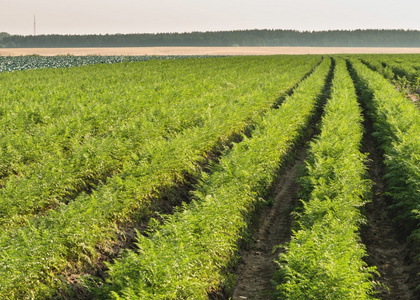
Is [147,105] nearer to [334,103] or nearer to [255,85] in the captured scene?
[334,103]

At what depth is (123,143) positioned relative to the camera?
13023 mm

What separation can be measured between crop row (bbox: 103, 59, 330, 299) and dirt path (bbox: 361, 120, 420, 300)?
7.55 ft

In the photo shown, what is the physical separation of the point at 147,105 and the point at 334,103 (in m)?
6.97

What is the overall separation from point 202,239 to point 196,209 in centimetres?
97

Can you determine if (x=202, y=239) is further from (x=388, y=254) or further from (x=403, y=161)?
(x=403, y=161)

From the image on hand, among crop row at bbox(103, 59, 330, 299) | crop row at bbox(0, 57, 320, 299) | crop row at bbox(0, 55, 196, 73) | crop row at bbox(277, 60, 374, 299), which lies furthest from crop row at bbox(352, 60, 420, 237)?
crop row at bbox(0, 55, 196, 73)

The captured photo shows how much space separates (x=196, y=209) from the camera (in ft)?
28.1

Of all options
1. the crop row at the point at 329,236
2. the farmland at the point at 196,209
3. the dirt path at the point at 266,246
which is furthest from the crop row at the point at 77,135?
the crop row at the point at 329,236

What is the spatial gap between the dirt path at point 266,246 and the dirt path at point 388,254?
1.56 m

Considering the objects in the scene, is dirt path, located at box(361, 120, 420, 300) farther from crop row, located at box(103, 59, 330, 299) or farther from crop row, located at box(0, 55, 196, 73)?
crop row, located at box(0, 55, 196, 73)

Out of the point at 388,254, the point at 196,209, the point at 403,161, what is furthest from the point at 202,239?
the point at 403,161

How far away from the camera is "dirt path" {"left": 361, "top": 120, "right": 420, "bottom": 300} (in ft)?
26.2

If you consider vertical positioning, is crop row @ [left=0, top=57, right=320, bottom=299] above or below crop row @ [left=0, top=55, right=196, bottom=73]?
below

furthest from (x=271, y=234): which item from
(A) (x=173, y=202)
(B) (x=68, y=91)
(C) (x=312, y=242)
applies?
(B) (x=68, y=91)
